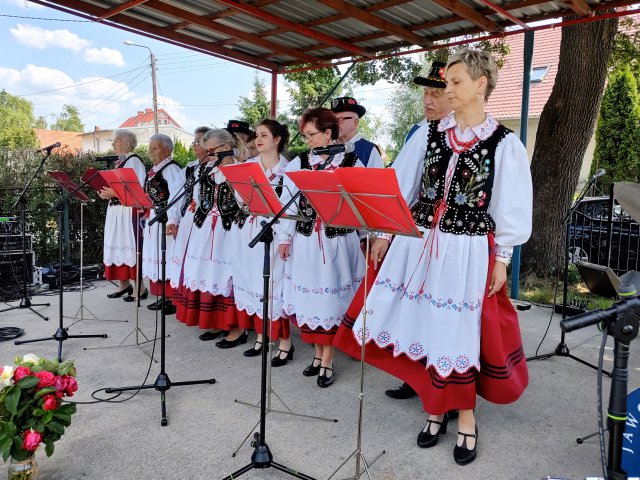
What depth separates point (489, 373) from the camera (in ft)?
8.85

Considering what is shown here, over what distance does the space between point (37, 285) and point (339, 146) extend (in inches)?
238

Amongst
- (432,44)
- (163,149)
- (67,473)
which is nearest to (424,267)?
(67,473)

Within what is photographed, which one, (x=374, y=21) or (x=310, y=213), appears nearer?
(x=310, y=213)

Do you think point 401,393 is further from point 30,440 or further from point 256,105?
point 256,105

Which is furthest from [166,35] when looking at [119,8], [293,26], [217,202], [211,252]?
[211,252]

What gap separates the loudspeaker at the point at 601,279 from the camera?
3.46 meters

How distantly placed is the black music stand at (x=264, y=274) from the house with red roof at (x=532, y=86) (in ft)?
51.3

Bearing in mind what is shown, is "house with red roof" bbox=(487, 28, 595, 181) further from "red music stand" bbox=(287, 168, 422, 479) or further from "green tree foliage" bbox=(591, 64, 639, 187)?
"red music stand" bbox=(287, 168, 422, 479)

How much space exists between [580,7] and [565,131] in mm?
3124

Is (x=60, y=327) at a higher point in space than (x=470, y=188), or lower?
lower

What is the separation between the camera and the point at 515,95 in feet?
59.7

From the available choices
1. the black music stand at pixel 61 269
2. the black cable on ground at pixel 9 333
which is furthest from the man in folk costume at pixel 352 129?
the black cable on ground at pixel 9 333

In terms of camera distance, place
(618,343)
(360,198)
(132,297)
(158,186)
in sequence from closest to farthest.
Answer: (618,343) < (360,198) < (158,186) < (132,297)

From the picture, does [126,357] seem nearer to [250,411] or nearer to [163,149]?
[250,411]
